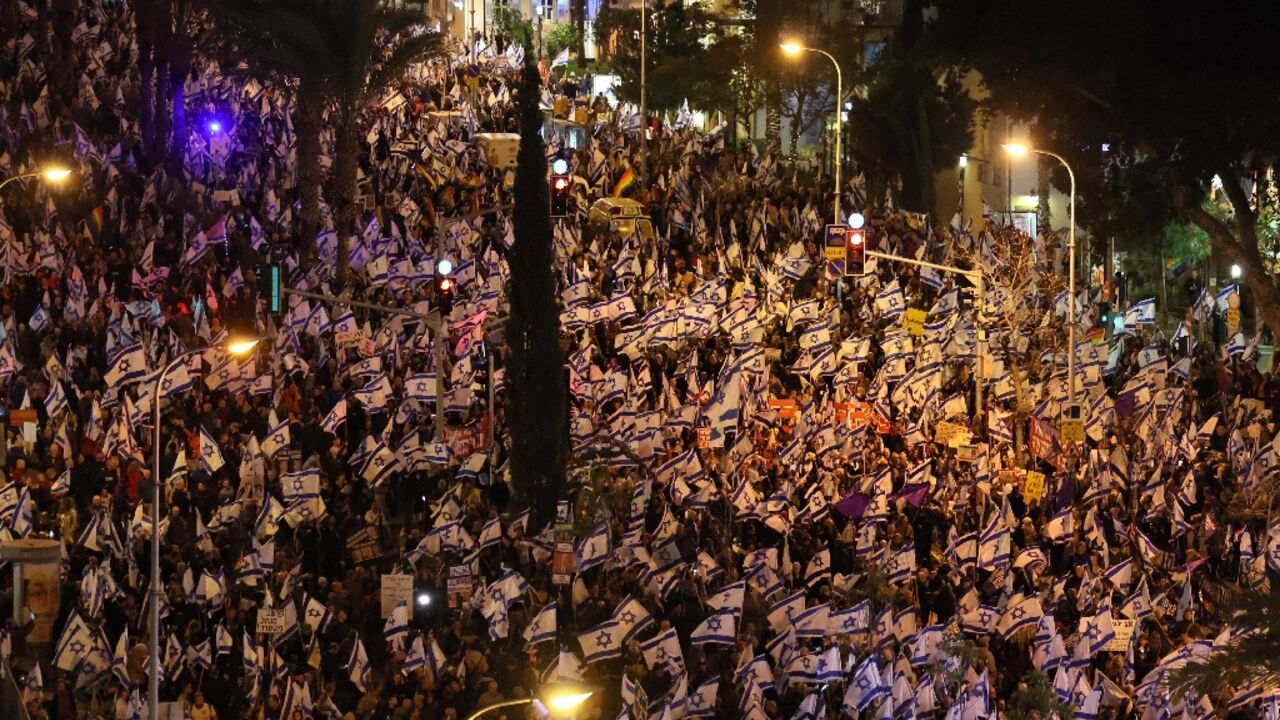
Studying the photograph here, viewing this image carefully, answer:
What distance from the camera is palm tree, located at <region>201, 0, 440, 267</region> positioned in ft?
134

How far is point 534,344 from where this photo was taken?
32.2 meters

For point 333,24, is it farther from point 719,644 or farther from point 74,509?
point 719,644

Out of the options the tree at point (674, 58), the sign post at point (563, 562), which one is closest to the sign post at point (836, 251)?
the sign post at point (563, 562)

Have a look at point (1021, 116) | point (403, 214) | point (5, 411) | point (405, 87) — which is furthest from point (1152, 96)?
point (5, 411)

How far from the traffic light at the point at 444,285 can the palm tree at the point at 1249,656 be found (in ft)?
52.3

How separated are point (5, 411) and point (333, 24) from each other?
12.7m

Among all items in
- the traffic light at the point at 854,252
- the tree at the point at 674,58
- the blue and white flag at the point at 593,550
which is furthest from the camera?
the tree at the point at 674,58

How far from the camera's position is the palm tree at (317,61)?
1613 inches

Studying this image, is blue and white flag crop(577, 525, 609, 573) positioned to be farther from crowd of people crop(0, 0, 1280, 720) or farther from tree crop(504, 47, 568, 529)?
tree crop(504, 47, 568, 529)

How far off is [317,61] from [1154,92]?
1545cm

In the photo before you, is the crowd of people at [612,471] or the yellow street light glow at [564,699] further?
the crowd of people at [612,471]

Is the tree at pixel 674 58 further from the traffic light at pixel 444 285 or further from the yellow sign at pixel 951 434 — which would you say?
the yellow sign at pixel 951 434

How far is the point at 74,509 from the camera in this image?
27.9 meters

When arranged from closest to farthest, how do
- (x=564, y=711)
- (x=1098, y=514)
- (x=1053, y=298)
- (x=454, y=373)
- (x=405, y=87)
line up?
(x=564, y=711), (x=1098, y=514), (x=454, y=373), (x=1053, y=298), (x=405, y=87)
